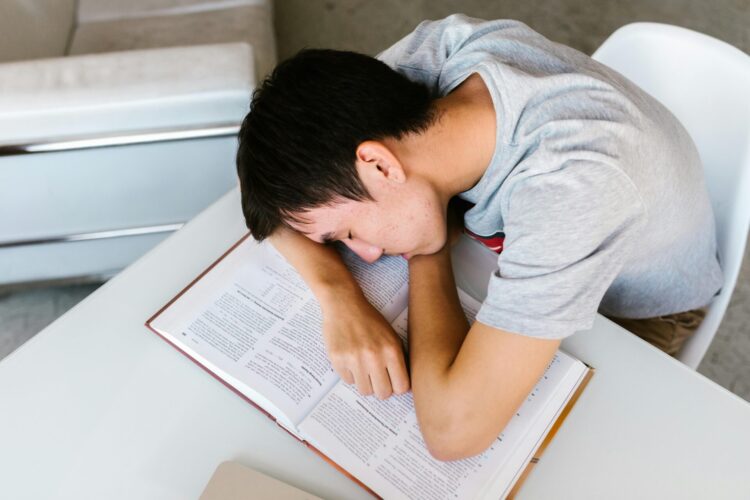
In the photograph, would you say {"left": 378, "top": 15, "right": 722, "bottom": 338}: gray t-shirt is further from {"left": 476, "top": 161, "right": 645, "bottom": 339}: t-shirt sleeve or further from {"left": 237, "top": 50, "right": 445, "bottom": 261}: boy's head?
{"left": 237, "top": 50, "right": 445, "bottom": 261}: boy's head

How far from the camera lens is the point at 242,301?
33.9 inches

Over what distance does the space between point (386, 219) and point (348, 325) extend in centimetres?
15

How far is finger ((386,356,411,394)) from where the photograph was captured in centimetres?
78

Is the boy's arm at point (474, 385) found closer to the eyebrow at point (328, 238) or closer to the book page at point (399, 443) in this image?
the book page at point (399, 443)

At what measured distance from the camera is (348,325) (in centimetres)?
81

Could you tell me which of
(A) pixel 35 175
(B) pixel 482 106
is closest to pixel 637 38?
(B) pixel 482 106

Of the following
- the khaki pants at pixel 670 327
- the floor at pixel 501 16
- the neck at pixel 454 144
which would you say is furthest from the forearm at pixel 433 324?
the floor at pixel 501 16

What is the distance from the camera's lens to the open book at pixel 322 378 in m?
0.71

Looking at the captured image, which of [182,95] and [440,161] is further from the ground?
[440,161]

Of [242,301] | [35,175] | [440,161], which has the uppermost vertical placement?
[440,161]

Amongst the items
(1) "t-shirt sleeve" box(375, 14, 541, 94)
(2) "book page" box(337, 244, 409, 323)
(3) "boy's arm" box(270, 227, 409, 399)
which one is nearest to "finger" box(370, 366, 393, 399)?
(3) "boy's arm" box(270, 227, 409, 399)

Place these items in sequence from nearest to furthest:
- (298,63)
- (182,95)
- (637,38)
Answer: (298,63)
(637,38)
(182,95)

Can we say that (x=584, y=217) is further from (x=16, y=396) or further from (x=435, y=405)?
(x=16, y=396)

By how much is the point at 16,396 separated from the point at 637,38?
1117 millimetres
